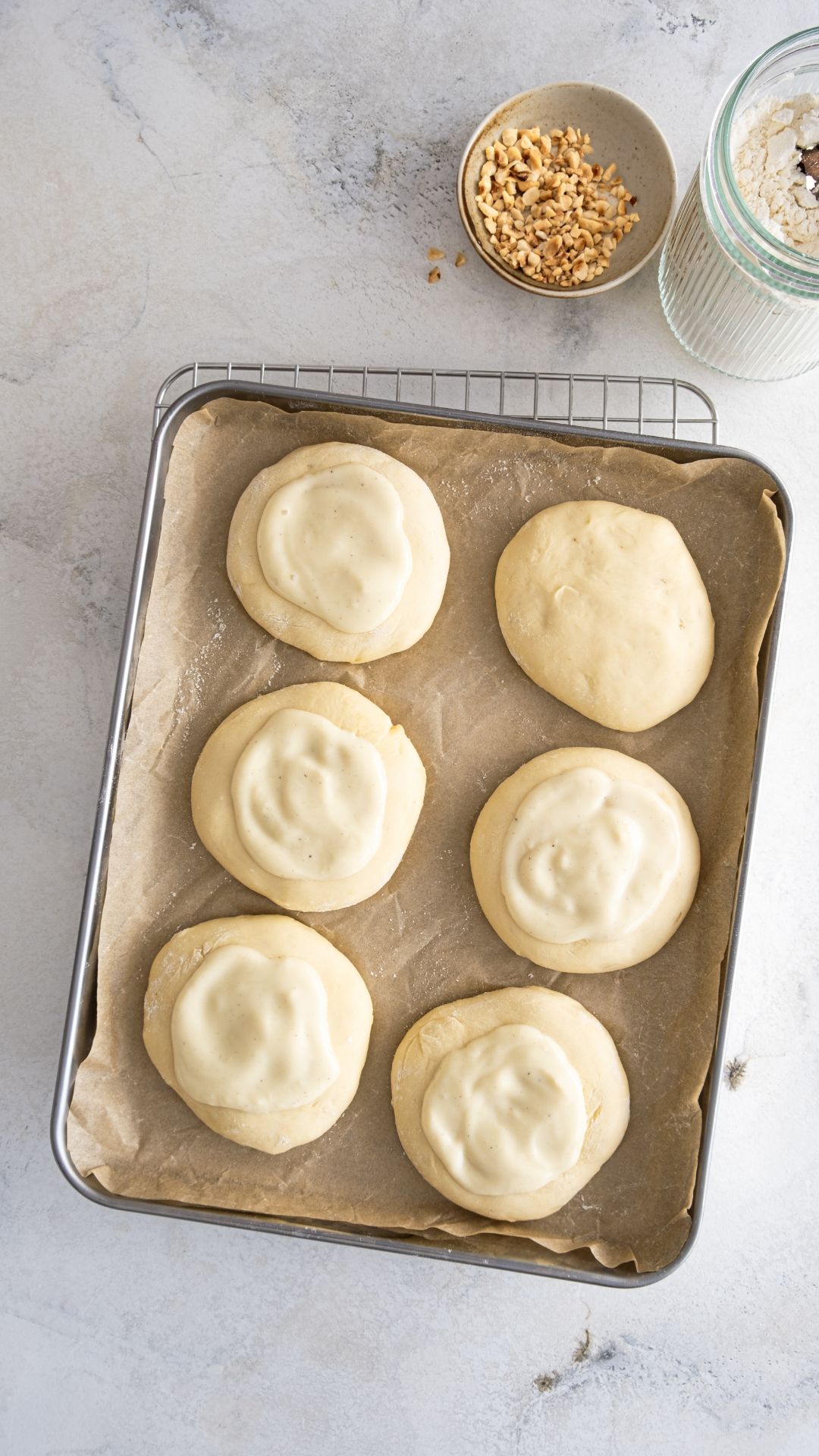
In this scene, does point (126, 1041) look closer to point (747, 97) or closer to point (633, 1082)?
point (633, 1082)

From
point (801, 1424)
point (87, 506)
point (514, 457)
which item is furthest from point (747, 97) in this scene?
point (801, 1424)

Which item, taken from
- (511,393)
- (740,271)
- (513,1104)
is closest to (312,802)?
(513,1104)

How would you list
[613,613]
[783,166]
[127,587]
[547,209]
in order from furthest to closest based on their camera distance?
1. [127,587]
2. [547,209]
3. [613,613]
4. [783,166]

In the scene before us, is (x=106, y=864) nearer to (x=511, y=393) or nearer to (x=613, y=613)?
(x=613, y=613)

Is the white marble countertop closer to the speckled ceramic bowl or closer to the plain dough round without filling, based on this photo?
the speckled ceramic bowl

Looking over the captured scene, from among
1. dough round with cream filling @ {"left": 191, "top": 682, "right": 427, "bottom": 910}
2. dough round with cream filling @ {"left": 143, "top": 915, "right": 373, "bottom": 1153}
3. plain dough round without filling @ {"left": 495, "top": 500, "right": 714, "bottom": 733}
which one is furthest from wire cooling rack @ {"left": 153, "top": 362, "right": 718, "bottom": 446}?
dough round with cream filling @ {"left": 143, "top": 915, "right": 373, "bottom": 1153}

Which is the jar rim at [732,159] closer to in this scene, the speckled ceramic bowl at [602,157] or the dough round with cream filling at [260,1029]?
the speckled ceramic bowl at [602,157]

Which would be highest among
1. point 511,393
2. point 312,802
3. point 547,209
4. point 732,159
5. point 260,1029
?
point 732,159
